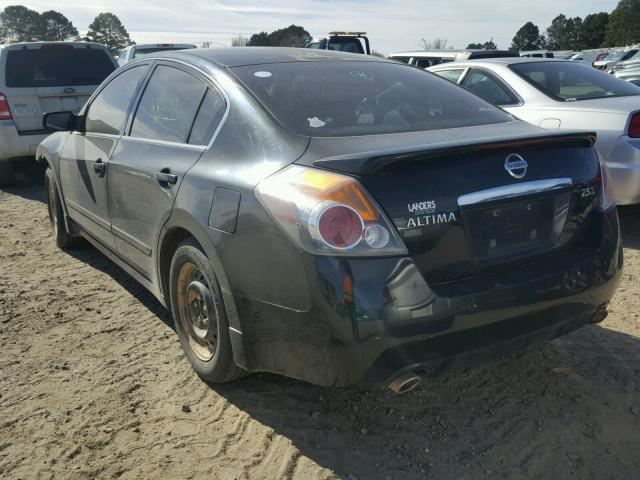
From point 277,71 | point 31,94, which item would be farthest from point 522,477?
point 31,94

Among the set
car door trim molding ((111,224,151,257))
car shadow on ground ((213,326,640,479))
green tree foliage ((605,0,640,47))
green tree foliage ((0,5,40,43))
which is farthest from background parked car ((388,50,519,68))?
green tree foliage ((605,0,640,47))

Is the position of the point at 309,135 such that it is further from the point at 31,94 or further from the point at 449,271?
the point at 31,94

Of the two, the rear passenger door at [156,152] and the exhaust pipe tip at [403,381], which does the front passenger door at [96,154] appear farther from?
the exhaust pipe tip at [403,381]

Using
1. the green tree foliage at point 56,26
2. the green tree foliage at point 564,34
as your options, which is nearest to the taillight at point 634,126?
the green tree foliage at point 56,26

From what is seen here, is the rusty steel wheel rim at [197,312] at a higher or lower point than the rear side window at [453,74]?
lower

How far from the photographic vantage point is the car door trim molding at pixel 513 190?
2.36 metres

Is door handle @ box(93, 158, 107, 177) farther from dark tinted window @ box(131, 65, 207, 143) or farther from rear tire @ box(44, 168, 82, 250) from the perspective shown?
rear tire @ box(44, 168, 82, 250)

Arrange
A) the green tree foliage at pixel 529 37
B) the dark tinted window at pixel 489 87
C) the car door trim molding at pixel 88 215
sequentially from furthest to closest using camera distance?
the green tree foliage at pixel 529 37 → the dark tinted window at pixel 489 87 → the car door trim molding at pixel 88 215

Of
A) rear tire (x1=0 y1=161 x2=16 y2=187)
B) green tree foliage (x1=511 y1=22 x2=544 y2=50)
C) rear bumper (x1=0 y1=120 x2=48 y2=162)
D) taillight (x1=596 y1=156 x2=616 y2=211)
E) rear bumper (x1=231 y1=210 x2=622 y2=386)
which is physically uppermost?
taillight (x1=596 y1=156 x2=616 y2=211)

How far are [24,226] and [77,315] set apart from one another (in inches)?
108

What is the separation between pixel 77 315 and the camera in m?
4.02

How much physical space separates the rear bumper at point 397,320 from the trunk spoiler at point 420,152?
351 millimetres

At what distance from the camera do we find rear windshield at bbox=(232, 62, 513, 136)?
2.79m

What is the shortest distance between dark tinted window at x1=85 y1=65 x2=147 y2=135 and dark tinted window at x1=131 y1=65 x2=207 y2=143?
0.73ft
